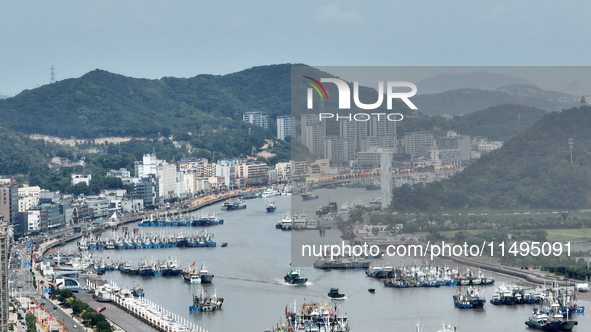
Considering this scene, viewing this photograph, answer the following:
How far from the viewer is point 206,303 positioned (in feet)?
49.5

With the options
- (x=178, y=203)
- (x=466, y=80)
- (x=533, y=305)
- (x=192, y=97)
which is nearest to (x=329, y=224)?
(x=466, y=80)

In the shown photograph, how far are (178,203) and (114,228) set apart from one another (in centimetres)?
654

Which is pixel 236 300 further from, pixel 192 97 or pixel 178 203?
pixel 192 97

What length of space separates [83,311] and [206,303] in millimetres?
1768

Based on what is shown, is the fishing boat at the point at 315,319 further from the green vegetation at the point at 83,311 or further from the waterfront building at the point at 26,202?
the waterfront building at the point at 26,202

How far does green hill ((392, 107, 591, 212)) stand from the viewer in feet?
61.4

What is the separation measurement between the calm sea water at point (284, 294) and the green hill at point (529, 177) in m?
1.20

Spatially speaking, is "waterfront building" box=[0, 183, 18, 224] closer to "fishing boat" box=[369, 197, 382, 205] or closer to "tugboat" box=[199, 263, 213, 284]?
"tugboat" box=[199, 263, 213, 284]

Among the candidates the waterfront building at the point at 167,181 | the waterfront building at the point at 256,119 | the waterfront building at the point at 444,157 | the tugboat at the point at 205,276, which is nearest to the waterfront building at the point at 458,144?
the waterfront building at the point at 444,157

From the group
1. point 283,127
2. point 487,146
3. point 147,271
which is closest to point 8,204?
point 147,271

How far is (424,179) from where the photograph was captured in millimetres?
18438

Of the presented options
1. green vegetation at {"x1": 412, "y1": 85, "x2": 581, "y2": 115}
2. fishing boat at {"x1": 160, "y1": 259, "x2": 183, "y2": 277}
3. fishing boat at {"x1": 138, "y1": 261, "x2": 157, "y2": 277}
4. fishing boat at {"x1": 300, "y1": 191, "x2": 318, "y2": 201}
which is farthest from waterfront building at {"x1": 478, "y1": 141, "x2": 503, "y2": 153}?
fishing boat at {"x1": 138, "y1": 261, "x2": 157, "y2": 277}

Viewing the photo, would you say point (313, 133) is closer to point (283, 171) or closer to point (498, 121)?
point (498, 121)

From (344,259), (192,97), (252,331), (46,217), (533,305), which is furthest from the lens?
(192,97)
